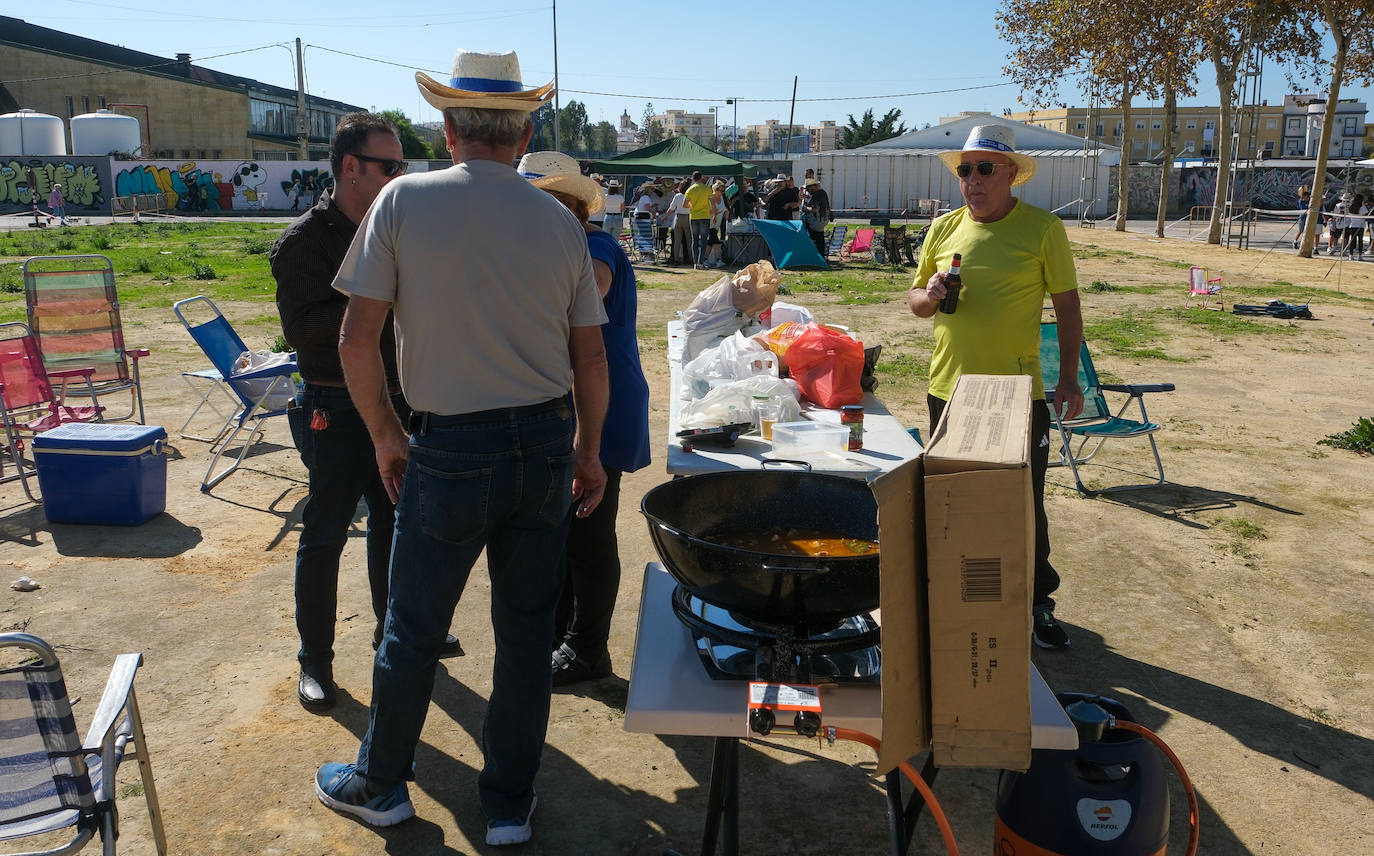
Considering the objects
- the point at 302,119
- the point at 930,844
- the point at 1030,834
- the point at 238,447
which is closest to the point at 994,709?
the point at 1030,834

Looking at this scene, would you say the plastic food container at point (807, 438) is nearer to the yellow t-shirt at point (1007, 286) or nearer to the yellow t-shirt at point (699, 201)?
the yellow t-shirt at point (1007, 286)

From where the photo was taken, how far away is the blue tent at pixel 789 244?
61.2 feet

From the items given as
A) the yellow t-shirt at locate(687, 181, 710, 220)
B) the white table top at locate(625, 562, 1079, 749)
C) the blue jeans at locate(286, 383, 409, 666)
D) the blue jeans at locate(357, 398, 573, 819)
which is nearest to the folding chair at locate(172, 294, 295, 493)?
the blue jeans at locate(286, 383, 409, 666)

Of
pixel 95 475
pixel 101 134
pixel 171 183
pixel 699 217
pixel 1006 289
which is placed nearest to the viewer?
pixel 1006 289

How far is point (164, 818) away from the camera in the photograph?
2.86m

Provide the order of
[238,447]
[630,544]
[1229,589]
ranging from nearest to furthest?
[1229,589], [630,544], [238,447]

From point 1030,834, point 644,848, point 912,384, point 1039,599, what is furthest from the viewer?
point 912,384

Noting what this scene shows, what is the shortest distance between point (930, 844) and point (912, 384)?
21.3 ft

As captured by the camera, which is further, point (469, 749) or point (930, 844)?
point (469, 749)

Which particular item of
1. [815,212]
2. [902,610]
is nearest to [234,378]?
[902,610]

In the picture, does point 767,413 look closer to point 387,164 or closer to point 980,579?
point 387,164

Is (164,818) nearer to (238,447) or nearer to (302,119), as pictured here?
(238,447)

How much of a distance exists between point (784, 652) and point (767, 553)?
209 millimetres

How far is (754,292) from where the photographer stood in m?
5.93
